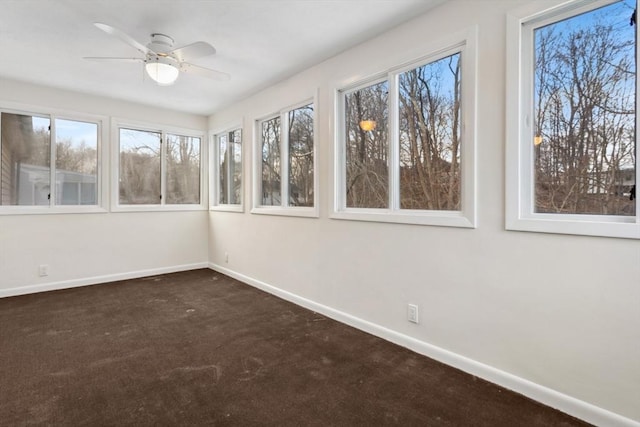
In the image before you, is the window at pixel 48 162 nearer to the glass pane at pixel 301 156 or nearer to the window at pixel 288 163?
the window at pixel 288 163

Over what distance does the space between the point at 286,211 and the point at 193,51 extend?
6.04 feet

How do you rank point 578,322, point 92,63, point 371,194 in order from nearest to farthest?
point 578,322 < point 371,194 < point 92,63

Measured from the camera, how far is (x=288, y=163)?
155 inches

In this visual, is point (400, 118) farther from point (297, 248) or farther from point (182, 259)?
point (182, 259)

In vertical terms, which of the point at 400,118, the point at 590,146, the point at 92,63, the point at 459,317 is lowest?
the point at 459,317

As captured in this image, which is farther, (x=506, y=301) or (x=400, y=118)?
(x=400, y=118)

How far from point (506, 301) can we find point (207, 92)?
3921 mm

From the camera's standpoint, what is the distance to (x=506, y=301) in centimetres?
204

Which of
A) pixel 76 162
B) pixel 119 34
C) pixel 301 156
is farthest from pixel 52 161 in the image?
pixel 301 156

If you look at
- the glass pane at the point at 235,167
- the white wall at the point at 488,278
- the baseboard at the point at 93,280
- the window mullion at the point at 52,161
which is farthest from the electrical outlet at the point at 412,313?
the window mullion at the point at 52,161

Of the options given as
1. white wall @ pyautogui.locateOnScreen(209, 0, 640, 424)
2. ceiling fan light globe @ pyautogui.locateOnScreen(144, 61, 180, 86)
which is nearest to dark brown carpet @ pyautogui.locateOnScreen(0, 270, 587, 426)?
white wall @ pyautogui.locateOnScreen(209, 0, 640, 424)

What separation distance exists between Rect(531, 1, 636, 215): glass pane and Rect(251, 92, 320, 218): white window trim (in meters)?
1.93

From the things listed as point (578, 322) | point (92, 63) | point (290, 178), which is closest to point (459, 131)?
point (578, 322)

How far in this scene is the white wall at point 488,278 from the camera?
5.56 ft
